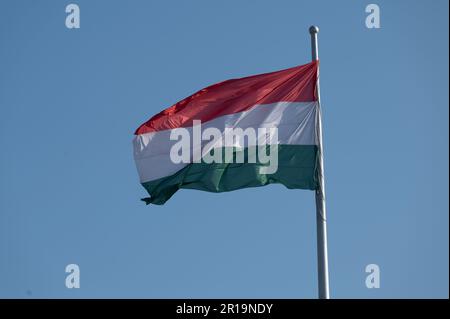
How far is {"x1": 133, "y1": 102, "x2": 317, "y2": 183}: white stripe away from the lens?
31.6 m

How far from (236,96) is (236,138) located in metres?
1.27

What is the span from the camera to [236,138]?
32.3 meters

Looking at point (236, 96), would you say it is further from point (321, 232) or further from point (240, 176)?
point (321, 232)

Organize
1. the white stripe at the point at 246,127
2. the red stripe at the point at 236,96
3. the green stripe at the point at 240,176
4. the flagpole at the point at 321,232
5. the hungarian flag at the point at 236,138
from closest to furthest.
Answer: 1. the flagpole at the point at 321,232
2. the green stripe at the point at 240,176
3. the hungarian flag at the point at 236,138
4. the white stripe at the point at 246,127
5. the red stripe at the point at 236,96

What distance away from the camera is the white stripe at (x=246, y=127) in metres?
31.6

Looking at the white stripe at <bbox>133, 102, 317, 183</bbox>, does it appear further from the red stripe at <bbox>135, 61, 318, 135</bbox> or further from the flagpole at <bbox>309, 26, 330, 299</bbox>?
the flagpole at <bbox>309, 26, 330, 299</bbox>

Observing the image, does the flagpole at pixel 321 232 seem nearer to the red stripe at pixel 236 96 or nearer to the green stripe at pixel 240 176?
the green stripe at pixel 240 176

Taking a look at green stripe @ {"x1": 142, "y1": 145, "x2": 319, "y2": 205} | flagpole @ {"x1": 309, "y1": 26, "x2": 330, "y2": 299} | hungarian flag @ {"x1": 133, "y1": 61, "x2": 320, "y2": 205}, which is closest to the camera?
flagpole @ {"x1": 309, "y1": 26, "x2": 330, "y2": 299}

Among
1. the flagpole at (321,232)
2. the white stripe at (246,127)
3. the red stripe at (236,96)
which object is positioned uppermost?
the red stripe at (236,96)

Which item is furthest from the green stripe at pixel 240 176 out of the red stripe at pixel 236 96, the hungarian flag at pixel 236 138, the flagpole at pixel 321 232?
the red stripe at pixel 236 96

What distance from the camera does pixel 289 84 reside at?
32.6 meters

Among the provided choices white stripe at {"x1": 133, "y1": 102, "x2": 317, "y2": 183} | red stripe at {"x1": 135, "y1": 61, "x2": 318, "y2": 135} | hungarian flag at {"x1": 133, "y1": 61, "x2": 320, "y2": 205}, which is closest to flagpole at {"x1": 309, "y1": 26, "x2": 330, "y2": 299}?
hungarian flag at {"x1": 133, "y1": 61, "x2": 320, "y2": 205}
